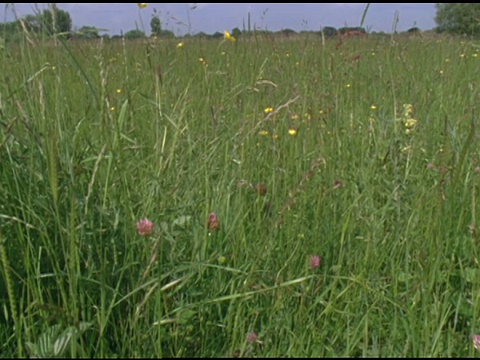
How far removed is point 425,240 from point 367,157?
1.50 feet

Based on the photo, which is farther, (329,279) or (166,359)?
(329,279)

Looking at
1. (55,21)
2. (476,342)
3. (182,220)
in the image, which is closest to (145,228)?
(182,220)

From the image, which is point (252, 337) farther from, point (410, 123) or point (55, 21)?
point (410, 123)

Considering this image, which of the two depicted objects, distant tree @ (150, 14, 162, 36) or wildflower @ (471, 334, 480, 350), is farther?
distant tree @ (150, 14, 162, 36)

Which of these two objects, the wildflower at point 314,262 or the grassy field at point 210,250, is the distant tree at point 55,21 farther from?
the wildflower at point 314,262

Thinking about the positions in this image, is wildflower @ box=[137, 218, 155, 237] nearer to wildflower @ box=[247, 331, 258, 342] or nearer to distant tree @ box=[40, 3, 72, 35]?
wildflower @ box=[247, 331, 258, 342]

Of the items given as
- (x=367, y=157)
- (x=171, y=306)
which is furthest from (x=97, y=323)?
(x=367, y=157)

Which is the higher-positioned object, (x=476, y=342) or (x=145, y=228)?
(x=145, y=228)

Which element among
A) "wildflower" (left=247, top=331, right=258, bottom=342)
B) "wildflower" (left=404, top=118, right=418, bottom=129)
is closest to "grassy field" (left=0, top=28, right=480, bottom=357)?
"wildflower" (left=247, top=331, right=258, bottom=342)

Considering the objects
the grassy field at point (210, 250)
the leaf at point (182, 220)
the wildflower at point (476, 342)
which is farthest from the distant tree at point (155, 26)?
the wildflower at point (476, 342)

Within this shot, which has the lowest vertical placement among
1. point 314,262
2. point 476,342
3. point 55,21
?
point 476,342

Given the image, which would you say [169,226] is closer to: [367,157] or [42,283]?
[42,283]

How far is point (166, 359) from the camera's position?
853 millimetres

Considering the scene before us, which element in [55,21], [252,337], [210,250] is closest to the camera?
[252,337]
